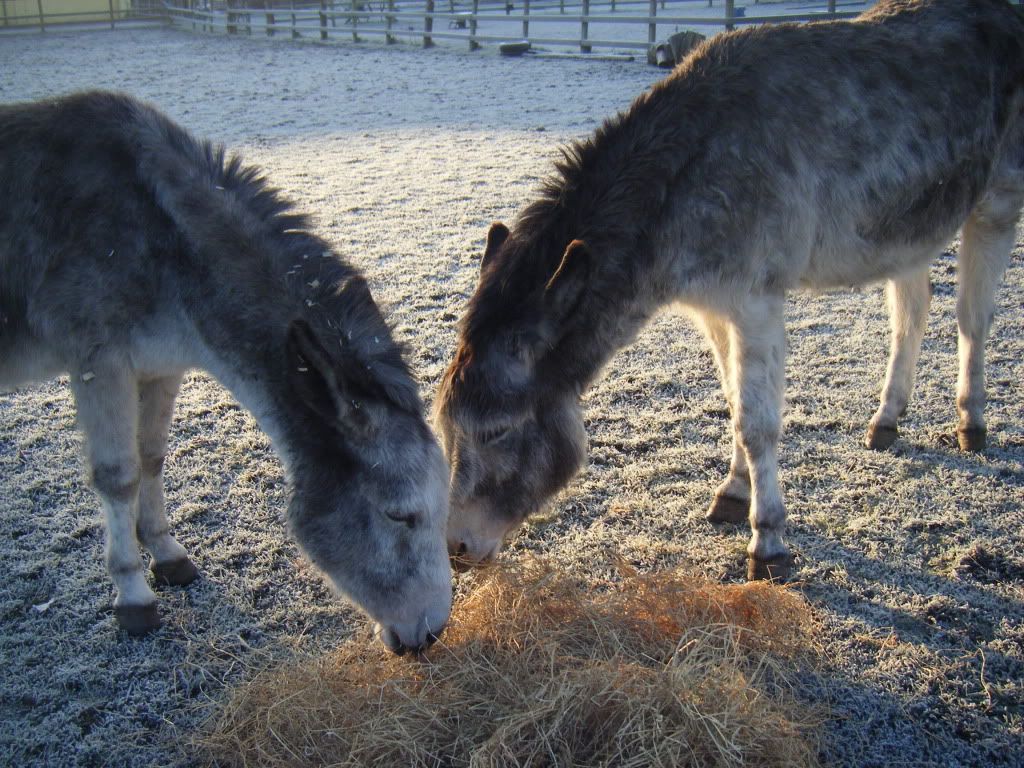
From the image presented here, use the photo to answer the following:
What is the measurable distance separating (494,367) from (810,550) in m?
1.88

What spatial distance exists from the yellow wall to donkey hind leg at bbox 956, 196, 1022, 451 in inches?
1525

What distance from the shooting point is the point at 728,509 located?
4.38 m

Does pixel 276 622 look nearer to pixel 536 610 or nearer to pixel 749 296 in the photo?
pixel 536 610

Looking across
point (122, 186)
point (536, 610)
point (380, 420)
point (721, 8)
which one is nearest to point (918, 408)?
point (536, 610)

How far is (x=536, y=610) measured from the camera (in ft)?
11.2

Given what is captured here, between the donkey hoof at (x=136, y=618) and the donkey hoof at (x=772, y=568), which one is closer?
the donkey hoof at (x=136, y=618)

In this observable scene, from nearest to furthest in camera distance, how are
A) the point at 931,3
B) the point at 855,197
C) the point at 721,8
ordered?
the point at 855,197 < the point at 931,3 < the point at 721,8

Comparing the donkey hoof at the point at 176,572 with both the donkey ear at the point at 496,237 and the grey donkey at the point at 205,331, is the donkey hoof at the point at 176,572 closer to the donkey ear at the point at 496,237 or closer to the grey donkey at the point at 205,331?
the grey donkey at the point at 205,331

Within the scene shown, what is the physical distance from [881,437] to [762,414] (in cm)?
144

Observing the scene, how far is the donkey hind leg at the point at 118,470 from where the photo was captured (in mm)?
3426

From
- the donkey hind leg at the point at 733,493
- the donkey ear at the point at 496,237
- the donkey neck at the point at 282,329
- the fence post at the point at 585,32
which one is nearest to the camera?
the donkey neck at the point at 282,329

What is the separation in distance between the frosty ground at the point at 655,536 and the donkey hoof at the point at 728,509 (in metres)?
0.10

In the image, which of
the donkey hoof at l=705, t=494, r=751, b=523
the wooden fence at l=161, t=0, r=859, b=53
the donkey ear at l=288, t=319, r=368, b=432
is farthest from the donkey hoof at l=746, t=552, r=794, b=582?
the wooden fence at l=161, t=0, r=859, b=53

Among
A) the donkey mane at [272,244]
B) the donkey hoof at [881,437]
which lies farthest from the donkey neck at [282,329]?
the donkey hoof at [881,437]
